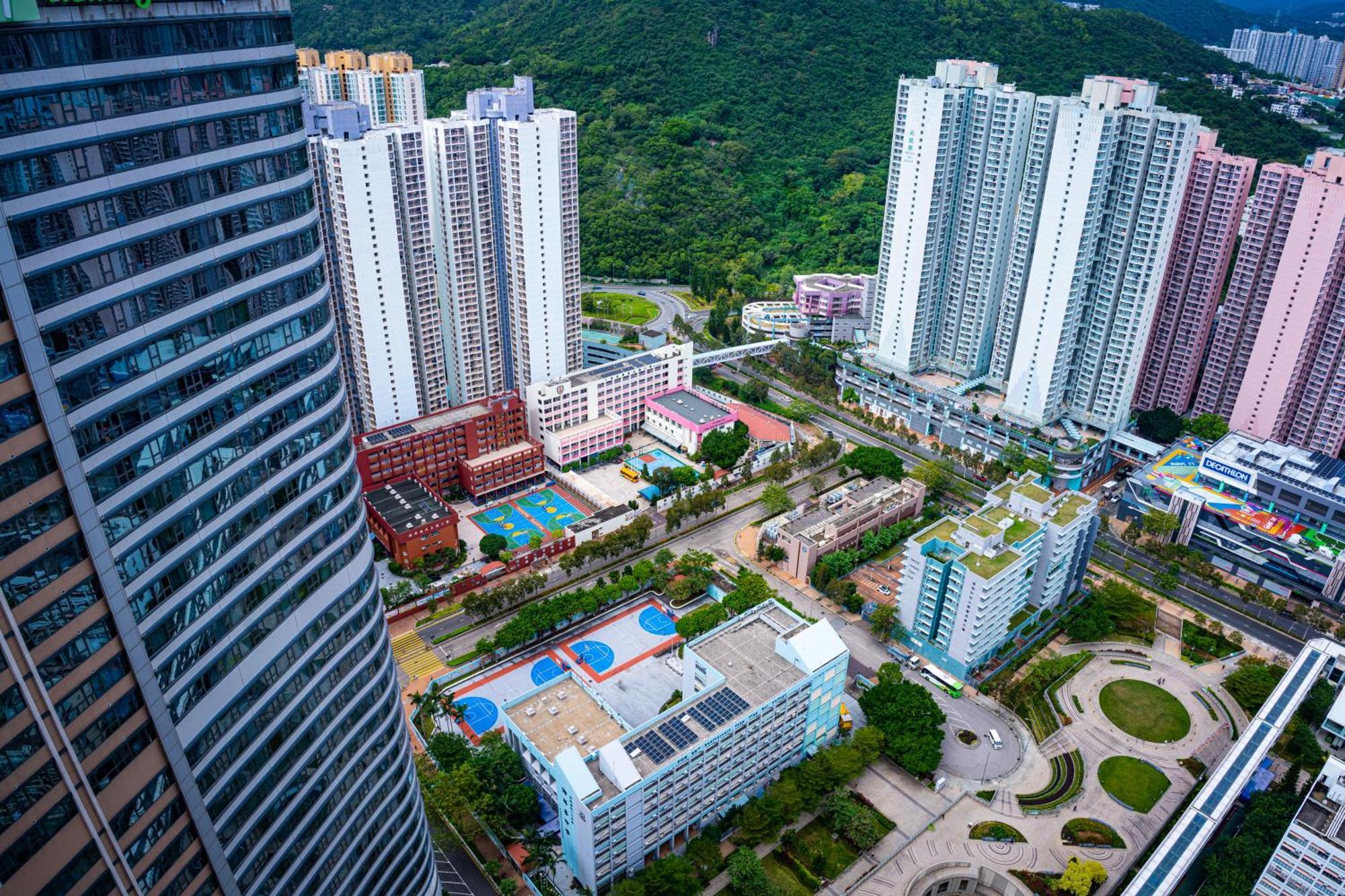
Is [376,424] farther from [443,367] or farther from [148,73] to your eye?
[148,73]

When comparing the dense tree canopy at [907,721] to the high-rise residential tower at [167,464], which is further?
the dense tree canopy at [907,721]

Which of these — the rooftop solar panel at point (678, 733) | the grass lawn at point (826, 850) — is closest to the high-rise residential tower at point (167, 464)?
the rooftop solar panel at point (678, 733)

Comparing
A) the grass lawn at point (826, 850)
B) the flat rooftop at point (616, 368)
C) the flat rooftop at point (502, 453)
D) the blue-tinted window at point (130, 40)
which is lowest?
the grass lawn at point (826, 850)

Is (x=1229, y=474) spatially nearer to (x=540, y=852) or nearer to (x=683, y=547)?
(x=683, y=547)

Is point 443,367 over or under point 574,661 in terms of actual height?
over

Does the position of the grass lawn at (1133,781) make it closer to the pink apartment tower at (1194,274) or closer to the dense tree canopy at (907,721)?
the dense tree canopy at (907,721)

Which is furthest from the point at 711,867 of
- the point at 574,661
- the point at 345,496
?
the point at 345,496

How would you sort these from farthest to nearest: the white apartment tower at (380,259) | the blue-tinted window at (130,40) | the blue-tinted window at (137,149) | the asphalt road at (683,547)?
the white apartment tower at (380,259)
the asphalt road at (683,547)
the blue-tinted window at (137,149)
the blue-tinted window at (130,40)

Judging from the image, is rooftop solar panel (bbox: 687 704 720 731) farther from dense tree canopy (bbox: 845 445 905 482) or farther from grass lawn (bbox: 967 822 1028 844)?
dense tree canopy (bbox: 845 445 905 482)
